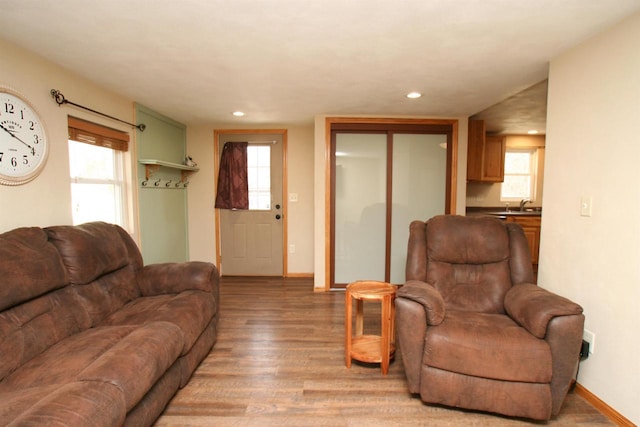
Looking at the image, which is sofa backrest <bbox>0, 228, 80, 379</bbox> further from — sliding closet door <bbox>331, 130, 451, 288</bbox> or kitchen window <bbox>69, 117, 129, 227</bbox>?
sliding closet door <bbox>331, 130, 451, 288</bbox>

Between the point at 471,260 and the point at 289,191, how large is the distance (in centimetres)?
276

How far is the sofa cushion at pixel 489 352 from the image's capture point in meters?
1.64

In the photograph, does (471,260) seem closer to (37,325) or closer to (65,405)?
(65,405)

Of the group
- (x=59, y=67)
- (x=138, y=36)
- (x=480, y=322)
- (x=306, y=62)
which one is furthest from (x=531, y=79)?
(x=59, y=67)

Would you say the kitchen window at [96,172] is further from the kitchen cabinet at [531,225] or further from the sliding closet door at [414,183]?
the kitchen cabinet at [531,225]

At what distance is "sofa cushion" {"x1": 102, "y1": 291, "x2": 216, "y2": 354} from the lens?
1.92 m

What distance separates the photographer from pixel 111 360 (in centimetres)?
138

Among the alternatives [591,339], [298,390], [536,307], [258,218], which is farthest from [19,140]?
[591,339]

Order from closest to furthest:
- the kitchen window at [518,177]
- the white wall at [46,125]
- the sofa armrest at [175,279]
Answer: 1. the white wall at [46,125]
2. the sofa armrest at [175,279]
3. the kitchen window at [518,177]

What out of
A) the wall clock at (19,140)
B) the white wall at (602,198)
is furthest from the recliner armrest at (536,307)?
the wall clock at (19,140)

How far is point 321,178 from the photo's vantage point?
3.82 metres

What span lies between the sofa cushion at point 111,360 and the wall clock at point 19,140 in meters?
1.09

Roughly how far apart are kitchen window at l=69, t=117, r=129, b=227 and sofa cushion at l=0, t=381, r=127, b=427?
169 cm

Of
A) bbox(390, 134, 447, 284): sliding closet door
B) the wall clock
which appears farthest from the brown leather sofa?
bbox(390, 134, 447, 284): sliding closet door
